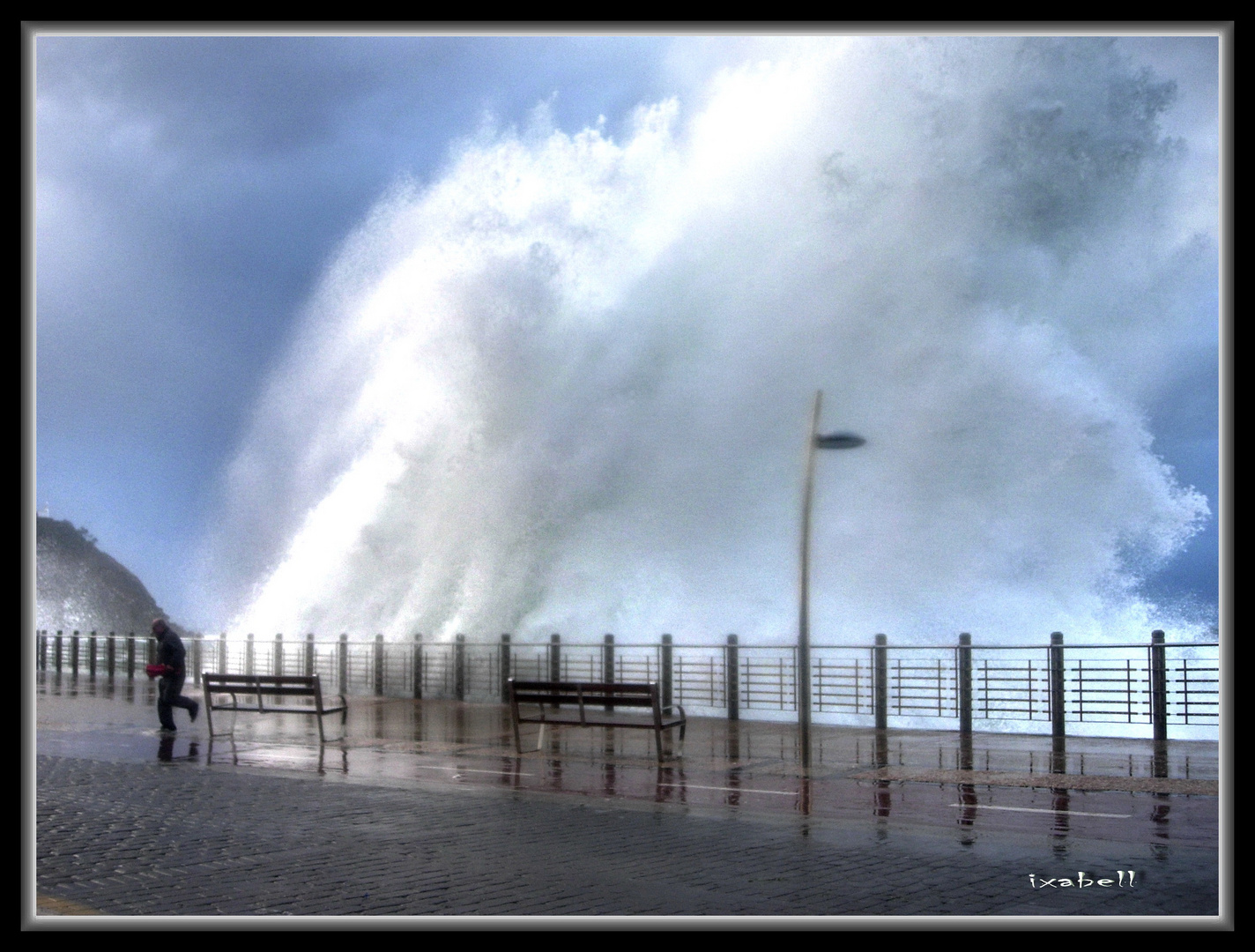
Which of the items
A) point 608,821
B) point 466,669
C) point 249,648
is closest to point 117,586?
point 249,648

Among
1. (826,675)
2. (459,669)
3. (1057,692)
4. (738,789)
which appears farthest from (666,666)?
(738,789)

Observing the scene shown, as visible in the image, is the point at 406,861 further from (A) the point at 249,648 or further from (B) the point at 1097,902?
(A) the point at 249,648

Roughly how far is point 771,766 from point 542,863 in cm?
542

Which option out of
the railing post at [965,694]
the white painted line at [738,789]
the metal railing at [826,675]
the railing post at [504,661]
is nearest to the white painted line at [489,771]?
the white painted line at [738,789]

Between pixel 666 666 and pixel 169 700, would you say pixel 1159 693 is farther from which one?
pixel 169 700

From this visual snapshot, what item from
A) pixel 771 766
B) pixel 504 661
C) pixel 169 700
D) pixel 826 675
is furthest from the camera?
pixel 504 661

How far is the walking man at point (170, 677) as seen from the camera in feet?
55.2

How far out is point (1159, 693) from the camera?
1459 cm

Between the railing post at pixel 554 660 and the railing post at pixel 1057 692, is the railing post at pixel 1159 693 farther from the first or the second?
the railing post at pixel 554 660

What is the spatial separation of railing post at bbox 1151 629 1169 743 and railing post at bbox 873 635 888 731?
10.6ft

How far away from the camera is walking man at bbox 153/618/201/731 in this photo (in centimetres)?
1681

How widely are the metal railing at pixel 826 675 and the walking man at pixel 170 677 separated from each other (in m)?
5.94

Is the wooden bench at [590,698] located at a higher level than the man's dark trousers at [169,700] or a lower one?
higher
